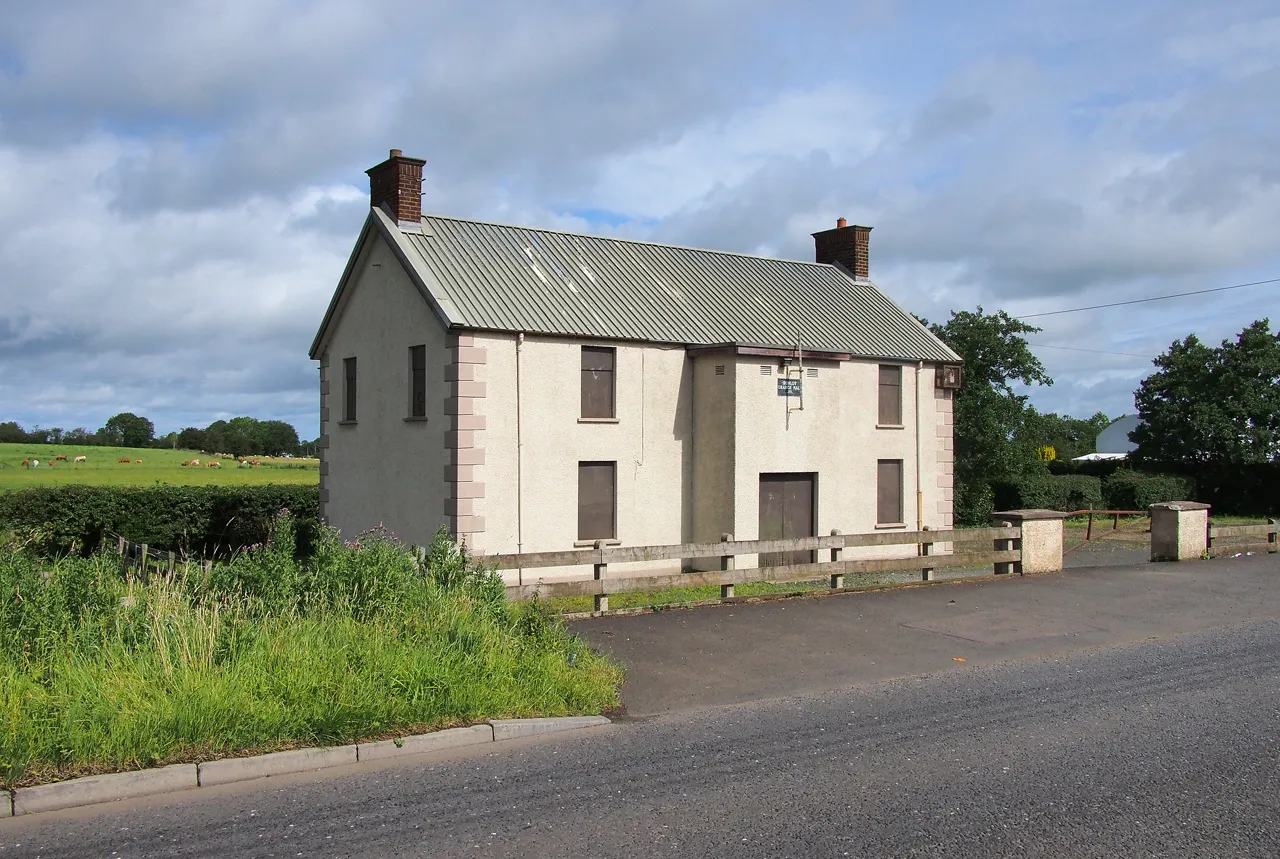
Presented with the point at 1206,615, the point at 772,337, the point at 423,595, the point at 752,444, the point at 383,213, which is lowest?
the point at 1206,615

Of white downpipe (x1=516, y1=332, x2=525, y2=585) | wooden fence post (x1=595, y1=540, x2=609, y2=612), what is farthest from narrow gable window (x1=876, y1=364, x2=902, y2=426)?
wooden fence post (x1=595, y1=540, x2=609, y2=612)

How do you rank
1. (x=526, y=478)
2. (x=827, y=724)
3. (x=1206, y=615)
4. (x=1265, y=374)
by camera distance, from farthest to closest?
(x=1265, y=374) < (x=526, y=478) < (x=1206, y=615) < (x=827, y=724)

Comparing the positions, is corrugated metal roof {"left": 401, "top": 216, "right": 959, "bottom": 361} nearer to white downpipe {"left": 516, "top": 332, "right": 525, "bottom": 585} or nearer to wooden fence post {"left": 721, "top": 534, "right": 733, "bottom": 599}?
white downpipe {"left": 516, "top": 332, "right": 525, "bottom": 585}

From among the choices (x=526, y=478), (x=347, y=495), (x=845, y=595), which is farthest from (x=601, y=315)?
(x=845, y=595)

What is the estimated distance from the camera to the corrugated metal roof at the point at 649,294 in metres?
19.8

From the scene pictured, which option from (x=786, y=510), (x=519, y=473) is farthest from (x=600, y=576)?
(x=786, y=510)

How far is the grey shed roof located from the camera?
64.5ft

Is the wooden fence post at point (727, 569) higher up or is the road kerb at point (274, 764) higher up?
the wooden fence post at point (727, 569)

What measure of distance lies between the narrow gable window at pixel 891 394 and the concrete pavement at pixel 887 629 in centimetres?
776

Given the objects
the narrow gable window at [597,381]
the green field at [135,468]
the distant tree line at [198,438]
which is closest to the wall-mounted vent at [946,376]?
the narrow gable window at [597,381]

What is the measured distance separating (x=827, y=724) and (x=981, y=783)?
1650 mm

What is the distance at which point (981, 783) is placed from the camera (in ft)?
21.7

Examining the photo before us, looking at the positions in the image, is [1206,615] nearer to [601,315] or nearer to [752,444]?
[752,444]

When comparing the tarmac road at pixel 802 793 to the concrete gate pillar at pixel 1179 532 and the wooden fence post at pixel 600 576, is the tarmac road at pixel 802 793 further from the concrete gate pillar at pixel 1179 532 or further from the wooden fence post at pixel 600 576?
the concrete gate pillar at pixel 1179 532
